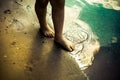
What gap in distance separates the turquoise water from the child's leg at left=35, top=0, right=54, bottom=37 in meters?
0.58

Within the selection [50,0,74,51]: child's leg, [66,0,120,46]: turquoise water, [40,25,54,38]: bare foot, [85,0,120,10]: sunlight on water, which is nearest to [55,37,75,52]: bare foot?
[50,0,74,51]: child's leg

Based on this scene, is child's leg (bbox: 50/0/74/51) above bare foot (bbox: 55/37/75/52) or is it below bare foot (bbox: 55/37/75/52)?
above

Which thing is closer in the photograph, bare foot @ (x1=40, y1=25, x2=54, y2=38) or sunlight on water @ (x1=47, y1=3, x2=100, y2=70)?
sunlight on water @ (x1=47, y1=3, x2=100, y2=70)

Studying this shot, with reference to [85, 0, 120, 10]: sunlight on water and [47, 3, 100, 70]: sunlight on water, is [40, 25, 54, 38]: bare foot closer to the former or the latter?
[47, 3, 100, 70]: sunlight on water

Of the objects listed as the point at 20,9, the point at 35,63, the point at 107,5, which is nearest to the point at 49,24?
the point at 20,9

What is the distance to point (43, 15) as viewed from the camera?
2467 mm

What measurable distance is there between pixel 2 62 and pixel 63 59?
1.99 ft

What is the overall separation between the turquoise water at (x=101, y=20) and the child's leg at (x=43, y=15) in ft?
1.91

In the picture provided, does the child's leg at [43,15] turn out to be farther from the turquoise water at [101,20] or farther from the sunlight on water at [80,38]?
the turquoise water at [101,20]

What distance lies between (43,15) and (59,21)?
0.27 metres

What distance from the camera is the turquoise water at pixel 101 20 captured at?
2.73m

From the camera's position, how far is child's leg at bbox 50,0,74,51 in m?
2.16

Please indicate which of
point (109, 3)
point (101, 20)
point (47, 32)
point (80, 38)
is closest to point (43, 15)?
point (47, 32)

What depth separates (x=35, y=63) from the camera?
2264mm
